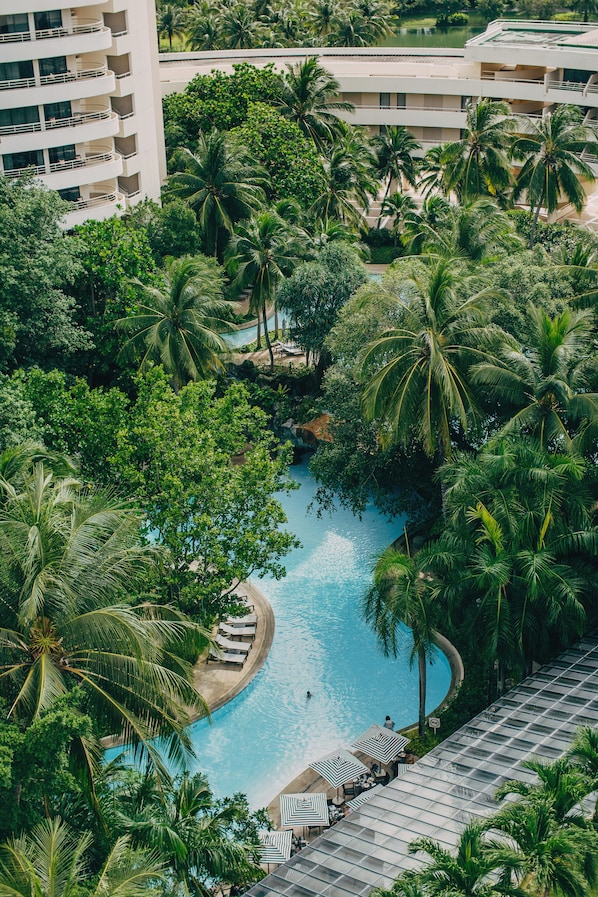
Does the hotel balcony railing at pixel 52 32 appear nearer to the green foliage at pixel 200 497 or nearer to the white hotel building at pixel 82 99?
the white hotel building at pixel 82 99

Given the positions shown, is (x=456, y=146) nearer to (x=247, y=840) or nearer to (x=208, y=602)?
(x=208, y=602)

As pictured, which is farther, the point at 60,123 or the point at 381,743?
the point at 60,123

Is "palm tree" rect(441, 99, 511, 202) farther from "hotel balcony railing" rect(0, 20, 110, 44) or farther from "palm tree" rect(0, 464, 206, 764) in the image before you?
"palm tree" rect(0, 464, 206, 764)

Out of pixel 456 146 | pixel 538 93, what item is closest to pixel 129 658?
pixel 456 146

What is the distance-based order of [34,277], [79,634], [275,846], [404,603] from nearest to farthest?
[79,634] → [275,846] → [404,603] → [34,277]

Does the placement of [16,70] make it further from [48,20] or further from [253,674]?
[253,674]

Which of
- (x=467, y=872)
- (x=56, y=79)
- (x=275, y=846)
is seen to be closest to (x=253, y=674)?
(x=275, y=846)

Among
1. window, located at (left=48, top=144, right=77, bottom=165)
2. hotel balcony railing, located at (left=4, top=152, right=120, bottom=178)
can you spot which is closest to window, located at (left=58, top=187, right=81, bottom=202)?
hotel balcony railing, located at (left=4, top=152, right=120, bottom=178)
